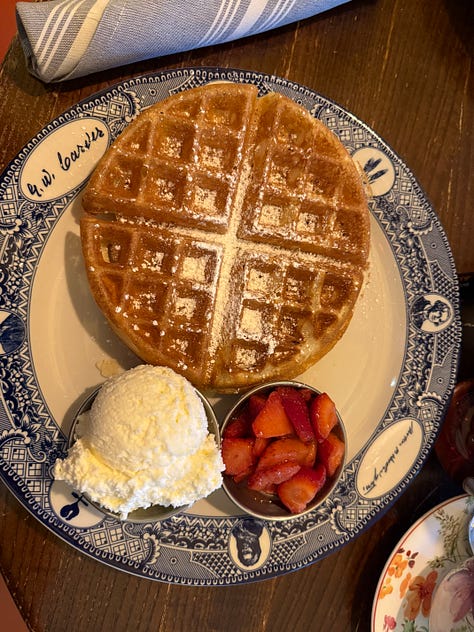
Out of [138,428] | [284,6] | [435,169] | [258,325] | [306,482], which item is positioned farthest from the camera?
[435,169]

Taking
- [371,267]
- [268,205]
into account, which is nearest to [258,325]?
[268,205]

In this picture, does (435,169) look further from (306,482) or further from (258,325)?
(306,482)

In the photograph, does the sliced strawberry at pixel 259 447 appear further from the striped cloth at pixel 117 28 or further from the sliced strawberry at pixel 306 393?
the striped cloth at pixel 117 28

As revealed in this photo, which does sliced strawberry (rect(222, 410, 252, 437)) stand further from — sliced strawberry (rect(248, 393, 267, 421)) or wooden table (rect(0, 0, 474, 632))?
wooden table (rect(0, 0, 474, 632))

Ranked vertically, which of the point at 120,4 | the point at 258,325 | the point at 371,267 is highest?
the point at 120,4

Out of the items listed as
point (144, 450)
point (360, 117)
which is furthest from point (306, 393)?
point (360, 117)

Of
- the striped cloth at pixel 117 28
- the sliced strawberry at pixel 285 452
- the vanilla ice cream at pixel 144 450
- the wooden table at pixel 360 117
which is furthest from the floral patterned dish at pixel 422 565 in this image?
the striped cloth at pixel 117 28
